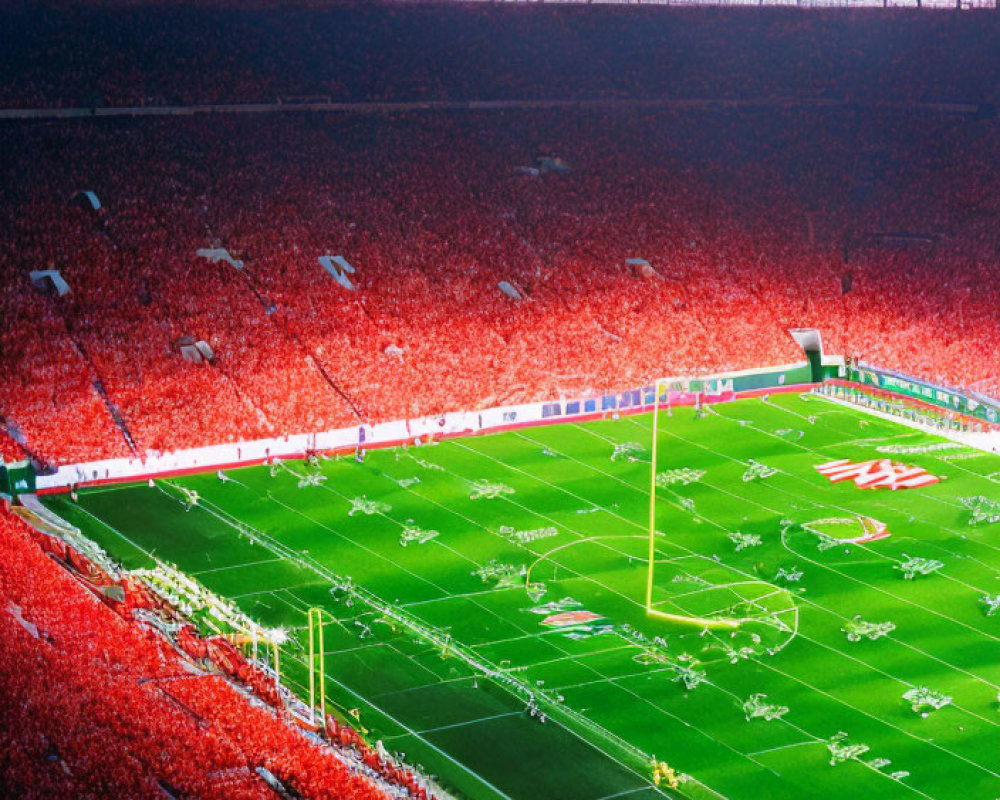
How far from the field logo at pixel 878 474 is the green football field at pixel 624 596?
24cm

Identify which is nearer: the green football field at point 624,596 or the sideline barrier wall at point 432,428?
the green football field at point 624,596

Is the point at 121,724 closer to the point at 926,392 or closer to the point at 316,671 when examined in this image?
the point at 316,671

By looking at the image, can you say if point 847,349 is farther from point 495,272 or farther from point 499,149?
point 499,149

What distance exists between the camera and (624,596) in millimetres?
18422

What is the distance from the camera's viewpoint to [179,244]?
26.4 meters

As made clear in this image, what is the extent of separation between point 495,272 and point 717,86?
1122 cm

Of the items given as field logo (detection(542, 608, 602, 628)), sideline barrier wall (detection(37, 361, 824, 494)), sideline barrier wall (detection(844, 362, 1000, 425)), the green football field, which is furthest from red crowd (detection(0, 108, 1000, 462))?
field logo (detection(542, 608, 602, 628))

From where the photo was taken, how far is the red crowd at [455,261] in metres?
23.9

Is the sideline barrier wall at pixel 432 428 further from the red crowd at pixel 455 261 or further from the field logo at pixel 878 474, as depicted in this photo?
the field logo at pixel 878 474

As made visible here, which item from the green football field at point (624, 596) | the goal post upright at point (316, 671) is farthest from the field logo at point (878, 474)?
the goal post upright at point (316, 671)

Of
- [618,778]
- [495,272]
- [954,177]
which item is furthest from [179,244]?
[954,177]

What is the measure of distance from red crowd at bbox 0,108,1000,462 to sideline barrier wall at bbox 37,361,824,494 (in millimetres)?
280

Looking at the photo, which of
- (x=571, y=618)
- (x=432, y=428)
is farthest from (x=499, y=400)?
(x=571, y=618)

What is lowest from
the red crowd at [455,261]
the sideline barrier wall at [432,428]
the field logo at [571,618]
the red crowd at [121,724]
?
the field logo at [571,618]
